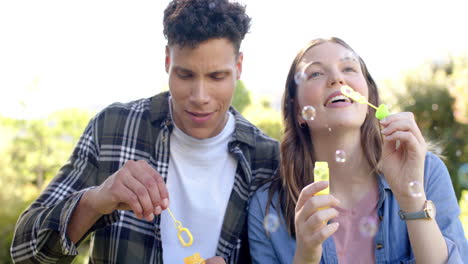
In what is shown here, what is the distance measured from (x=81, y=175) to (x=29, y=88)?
7892 millimetres

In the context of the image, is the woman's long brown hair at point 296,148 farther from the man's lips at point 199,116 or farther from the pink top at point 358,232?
the man's lips at point 199,116

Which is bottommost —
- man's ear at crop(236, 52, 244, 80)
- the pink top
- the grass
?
the grass

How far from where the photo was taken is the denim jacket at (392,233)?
204cm

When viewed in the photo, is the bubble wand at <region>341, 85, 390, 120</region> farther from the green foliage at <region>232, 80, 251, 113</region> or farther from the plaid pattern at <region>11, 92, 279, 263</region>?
the green foliage at <region>232, 80, 251, 113</region>

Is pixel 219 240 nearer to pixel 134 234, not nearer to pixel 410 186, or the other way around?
pixel 134 234

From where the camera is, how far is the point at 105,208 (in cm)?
192

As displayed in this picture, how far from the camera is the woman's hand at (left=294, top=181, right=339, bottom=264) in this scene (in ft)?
5.74

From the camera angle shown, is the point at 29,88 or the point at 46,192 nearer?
the point at 46,192

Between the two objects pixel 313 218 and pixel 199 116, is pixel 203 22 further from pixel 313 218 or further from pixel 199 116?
pixel 313 218

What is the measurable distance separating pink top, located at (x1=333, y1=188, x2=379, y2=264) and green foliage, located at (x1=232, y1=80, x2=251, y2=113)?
7.10 meters

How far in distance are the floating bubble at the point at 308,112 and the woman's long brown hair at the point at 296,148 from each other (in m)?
0.27

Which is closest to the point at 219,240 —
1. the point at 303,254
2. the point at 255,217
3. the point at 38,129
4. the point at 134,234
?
the point at 255,217

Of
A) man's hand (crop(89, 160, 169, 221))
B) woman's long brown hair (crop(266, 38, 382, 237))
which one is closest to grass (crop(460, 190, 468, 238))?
woman's long brown hair (crop(266, 38, 382, 237))

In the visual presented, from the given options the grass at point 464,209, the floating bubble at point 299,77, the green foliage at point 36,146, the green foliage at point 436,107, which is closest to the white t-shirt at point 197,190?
the floating bubble at point 299,77
